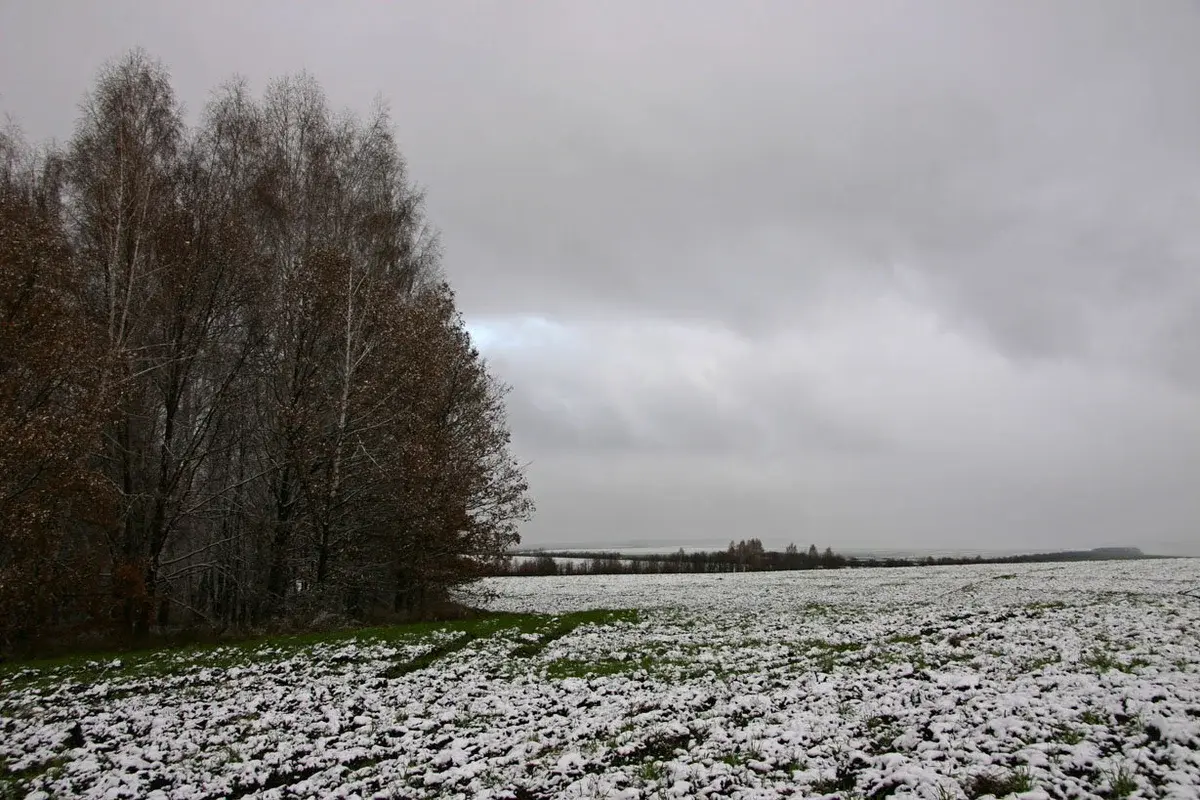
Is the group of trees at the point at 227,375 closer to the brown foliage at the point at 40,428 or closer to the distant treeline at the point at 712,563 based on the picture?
the brown foliage at the point at 40,428

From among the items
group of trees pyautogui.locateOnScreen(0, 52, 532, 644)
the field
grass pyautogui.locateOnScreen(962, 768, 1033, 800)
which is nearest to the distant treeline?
group of trees pyautogui.locateOnScreen(0, 52, 532, 644)

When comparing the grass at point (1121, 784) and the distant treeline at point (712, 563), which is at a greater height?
the grass at point (1121, 784)

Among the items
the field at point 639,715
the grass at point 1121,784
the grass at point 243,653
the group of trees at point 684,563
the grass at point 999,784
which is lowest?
the group of trees at point 684,563

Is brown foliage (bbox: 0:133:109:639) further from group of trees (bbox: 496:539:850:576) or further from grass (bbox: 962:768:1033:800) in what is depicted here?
group of trees (bbox: 496:539:850:576)

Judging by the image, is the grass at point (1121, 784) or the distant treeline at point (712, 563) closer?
the grass at point (1121, 784)

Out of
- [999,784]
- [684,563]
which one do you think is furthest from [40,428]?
[684,563]

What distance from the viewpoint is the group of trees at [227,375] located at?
17328 millimetres

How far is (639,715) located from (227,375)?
21.9 metres

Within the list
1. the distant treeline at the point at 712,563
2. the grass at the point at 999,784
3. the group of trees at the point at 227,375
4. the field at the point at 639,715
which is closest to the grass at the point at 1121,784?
the field at the point at 639,715

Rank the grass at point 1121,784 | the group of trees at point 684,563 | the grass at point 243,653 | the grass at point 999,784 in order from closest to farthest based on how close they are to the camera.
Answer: the grass at point 1121,784 → the grass at point 999,784 → the grass at point 243,653 → the group of trees at point 684,563

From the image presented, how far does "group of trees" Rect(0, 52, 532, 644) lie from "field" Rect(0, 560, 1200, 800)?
201 inches

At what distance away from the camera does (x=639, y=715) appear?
1048 centimetres

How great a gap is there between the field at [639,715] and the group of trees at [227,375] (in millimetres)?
5104

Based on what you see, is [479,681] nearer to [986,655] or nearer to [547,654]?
[547,654]
